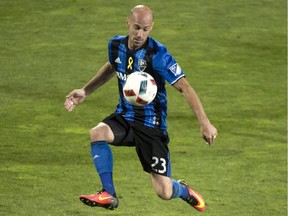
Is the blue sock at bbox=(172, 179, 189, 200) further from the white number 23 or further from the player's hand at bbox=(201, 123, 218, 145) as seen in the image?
the player's hand at bbox=(201, 123, 218, 145)

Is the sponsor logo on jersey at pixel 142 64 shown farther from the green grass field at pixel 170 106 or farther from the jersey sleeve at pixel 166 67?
the green grass field at pixel 170 106

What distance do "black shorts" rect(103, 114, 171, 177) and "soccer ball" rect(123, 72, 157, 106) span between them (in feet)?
1.24

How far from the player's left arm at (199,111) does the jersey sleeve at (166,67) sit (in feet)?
0.22

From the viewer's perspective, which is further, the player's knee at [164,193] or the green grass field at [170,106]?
the green grass field at [170,106]

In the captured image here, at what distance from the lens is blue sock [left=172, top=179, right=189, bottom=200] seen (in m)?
11.9

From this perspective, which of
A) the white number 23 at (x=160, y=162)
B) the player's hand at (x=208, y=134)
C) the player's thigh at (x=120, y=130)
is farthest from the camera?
the white number 23 at (x=160, y=162)

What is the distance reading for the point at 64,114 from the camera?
2008cm

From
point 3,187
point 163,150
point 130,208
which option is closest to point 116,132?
point 163,150

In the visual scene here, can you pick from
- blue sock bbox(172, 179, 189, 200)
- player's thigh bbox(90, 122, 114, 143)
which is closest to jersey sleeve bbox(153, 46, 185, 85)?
player's thigh bbox(90, 122, 114, 143)

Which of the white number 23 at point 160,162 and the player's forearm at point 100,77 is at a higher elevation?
the player's forearm at point 100,77

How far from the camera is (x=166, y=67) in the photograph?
414 inches

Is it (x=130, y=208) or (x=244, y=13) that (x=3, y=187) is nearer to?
(x=130, y=208)

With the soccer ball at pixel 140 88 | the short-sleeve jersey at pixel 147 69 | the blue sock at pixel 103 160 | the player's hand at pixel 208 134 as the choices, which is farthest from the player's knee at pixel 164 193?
the player's hand at pixel 208 134

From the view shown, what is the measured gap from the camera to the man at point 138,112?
10.3 metres
